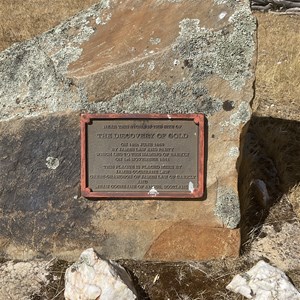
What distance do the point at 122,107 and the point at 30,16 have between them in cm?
660

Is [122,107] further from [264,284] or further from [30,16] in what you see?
[30,16]

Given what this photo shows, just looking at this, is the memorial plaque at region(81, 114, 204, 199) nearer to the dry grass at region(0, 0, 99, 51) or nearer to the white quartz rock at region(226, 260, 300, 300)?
the white quartz rock at region(226, 260, 300, 300)

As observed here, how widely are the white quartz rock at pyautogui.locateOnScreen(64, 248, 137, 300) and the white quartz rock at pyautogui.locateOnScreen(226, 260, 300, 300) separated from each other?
658 mm

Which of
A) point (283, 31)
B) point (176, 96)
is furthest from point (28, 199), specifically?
point (283, 31)

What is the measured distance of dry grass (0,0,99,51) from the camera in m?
8.38

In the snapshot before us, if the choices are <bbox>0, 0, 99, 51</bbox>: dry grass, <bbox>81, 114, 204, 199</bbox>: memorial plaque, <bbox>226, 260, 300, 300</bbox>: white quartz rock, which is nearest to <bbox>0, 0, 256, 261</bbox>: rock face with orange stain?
<bbox>81, 114, 204, 199</bbox>: memorial plaque

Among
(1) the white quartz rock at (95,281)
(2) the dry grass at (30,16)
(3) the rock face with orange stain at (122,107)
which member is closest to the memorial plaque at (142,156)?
(3) the rock face with orange stain at (122,107)

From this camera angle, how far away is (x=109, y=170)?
3.47 meters

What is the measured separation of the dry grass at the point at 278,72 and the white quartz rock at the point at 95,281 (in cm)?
302

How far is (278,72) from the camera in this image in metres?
6.57

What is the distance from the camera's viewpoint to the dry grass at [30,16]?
8.38 meters

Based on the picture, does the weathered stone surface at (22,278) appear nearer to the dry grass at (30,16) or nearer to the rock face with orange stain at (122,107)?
the rock face with orange stain at (122,107)

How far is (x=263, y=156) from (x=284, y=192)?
1.79ft

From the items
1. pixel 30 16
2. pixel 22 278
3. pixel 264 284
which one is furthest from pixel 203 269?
pixel 30 16
